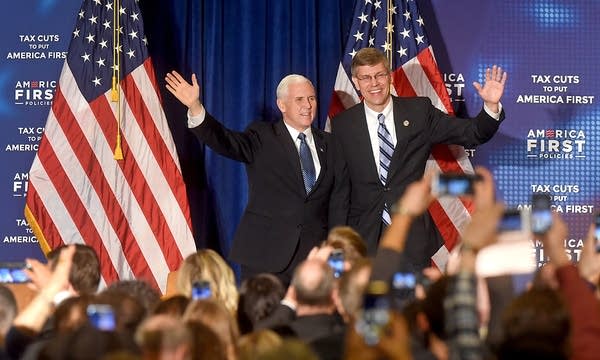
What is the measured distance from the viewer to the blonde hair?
5.26 metres

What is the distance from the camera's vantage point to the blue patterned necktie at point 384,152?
745cm

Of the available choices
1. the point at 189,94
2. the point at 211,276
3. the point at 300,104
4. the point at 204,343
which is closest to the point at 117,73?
the point at 189,94

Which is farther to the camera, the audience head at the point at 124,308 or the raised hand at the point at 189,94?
the raised hand at the point at 189,94

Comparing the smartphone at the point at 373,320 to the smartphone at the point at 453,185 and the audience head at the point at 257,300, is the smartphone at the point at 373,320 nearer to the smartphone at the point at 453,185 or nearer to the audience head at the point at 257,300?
the smartphone at the point at 453,185

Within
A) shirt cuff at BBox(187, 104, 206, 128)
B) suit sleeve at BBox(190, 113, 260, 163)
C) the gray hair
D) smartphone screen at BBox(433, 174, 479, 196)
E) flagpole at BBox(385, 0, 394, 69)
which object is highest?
flagpole at BBox(385, 0, 394, 69)

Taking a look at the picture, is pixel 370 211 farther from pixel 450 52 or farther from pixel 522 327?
pixel 522 327

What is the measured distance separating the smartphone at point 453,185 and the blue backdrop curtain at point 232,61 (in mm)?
4739

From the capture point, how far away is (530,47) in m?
8.48

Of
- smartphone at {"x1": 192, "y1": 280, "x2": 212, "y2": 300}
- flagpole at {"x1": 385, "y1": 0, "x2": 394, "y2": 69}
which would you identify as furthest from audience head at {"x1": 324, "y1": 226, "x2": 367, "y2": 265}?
flagpole at {"x1": 385, "y1": 0, "x2": 394, "y2": 69}

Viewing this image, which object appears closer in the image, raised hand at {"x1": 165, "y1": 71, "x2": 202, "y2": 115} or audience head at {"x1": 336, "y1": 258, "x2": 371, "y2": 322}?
audience head at {"x1": 336, "y1": 258, "x2": 371, "y2": 322}

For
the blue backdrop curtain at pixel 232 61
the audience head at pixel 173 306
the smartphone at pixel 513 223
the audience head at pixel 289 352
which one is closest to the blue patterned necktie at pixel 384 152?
the blue backdrop curtain at pixel 232 61

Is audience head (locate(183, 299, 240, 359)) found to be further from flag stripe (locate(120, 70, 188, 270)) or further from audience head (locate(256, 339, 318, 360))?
flag stripe (locate(120, 70, 188, 270))

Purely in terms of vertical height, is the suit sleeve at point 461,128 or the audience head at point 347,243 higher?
the suit sleeve at point 461,128

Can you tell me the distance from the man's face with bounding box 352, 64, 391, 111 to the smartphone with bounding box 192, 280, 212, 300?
278 centimetres
